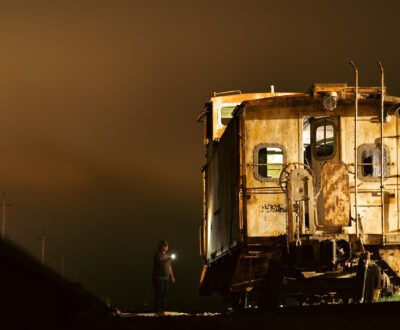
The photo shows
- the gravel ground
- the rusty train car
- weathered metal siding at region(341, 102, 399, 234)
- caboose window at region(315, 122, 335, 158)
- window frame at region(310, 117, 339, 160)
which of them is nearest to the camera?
the gravel ground

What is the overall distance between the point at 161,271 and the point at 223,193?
201 centimetres

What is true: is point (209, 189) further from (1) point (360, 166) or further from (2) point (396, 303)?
(2) point (396, 303)

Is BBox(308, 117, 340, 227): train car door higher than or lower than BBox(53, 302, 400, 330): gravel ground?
higher

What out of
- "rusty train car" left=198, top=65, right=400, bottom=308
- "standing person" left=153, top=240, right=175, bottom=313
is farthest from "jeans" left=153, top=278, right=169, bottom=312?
"rusty train car" left=198, top=65, right=400, bottom=308

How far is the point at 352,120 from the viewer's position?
13.5 metres

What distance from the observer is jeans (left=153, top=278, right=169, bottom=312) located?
15.7 metres

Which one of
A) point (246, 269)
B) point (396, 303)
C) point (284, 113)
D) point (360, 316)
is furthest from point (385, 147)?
point (360, 316)

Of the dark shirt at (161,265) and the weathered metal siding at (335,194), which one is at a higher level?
the weathered metal siding at (335,194)

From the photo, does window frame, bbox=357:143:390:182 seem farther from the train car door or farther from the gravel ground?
the gravel ground

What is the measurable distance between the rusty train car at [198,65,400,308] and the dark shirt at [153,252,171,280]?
76.1 inches

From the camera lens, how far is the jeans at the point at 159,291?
51.5 ft

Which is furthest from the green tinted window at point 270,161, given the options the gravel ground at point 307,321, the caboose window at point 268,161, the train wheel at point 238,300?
the gravel ground at point 307,321

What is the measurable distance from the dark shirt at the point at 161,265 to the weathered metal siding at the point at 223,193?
1.04m

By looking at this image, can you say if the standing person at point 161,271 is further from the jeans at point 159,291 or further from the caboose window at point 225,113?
the caboose window at point 225,113
